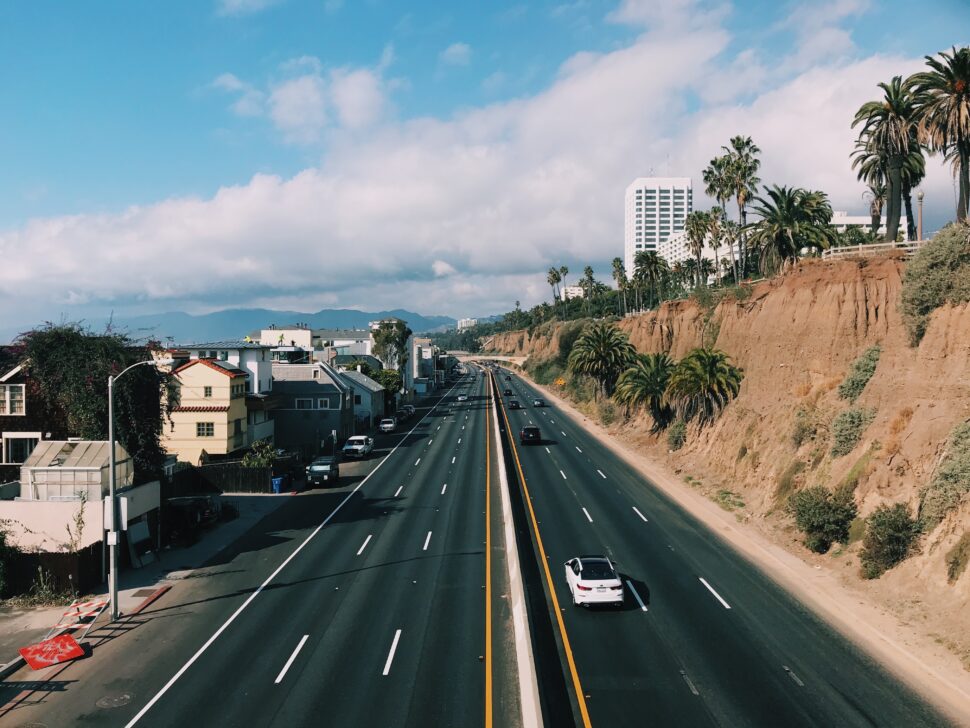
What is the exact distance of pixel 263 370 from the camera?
59.2 meters

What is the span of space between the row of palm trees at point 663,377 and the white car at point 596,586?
30.9m

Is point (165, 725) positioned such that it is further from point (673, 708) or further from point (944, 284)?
point (944, 284)

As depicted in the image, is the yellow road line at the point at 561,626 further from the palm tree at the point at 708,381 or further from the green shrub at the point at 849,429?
the palm tree at the point at 708,381

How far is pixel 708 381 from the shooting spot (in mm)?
50938

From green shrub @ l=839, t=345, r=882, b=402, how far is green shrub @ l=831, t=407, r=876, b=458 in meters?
2.83

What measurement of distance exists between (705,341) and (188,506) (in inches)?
2069

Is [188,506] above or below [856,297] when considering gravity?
below

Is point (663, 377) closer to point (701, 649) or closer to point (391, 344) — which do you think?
point (701, 649)

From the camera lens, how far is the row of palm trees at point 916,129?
40844mm

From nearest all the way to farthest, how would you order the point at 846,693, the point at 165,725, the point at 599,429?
the point at 165,725
the point at 846,693
the point at 599,429

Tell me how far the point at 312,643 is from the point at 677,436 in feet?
140

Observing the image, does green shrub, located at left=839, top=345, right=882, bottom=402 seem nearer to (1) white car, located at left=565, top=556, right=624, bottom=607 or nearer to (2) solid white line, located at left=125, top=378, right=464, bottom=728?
(1) white car, located at left=565, top=556, right=624, bottom=607

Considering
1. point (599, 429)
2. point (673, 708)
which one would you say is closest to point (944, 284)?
point (673, 708)

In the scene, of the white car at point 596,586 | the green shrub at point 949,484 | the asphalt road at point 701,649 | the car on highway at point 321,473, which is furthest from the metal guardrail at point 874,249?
the car on highway at point 321,473
